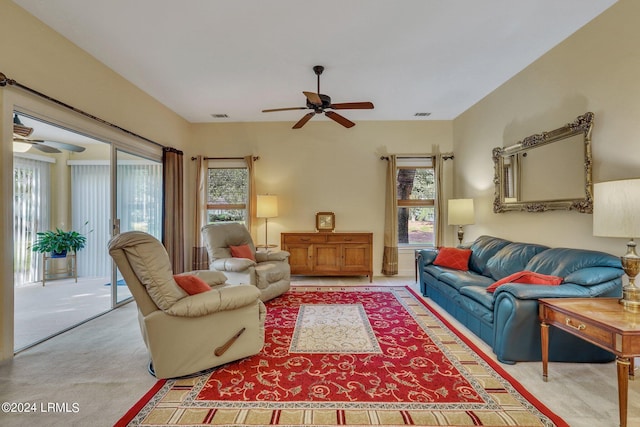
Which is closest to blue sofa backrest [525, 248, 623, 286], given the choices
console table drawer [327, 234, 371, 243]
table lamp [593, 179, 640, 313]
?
table lamp [593, 179, 640, 313]

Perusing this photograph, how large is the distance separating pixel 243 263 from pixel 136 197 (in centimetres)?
197

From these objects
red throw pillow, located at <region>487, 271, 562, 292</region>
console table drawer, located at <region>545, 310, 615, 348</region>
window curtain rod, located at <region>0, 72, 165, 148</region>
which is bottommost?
console table drawer, located at <region>545, 310, 615, 348</region>

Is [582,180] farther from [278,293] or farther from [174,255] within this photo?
[174,255]

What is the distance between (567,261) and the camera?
246cm

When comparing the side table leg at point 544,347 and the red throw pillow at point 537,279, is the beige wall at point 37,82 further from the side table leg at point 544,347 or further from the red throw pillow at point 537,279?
the red throw pillow at point 537,279

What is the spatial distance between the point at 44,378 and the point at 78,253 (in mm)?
3470

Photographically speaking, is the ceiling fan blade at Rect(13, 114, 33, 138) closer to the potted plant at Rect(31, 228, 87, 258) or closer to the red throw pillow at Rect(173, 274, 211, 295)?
the red throw pillow at Rect(173, 274, 211, 295)

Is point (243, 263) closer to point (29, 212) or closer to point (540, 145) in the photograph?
point (29, 212)

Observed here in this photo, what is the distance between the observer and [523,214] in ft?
11.3

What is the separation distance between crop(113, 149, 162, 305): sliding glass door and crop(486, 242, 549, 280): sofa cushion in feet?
14.8

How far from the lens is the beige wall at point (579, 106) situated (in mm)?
2238

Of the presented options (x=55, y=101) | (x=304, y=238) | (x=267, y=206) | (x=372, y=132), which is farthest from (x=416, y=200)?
(x=55, y=101)

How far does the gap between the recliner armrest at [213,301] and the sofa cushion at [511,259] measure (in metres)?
2.64

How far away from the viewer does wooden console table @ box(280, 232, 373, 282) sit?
15.7 feet
